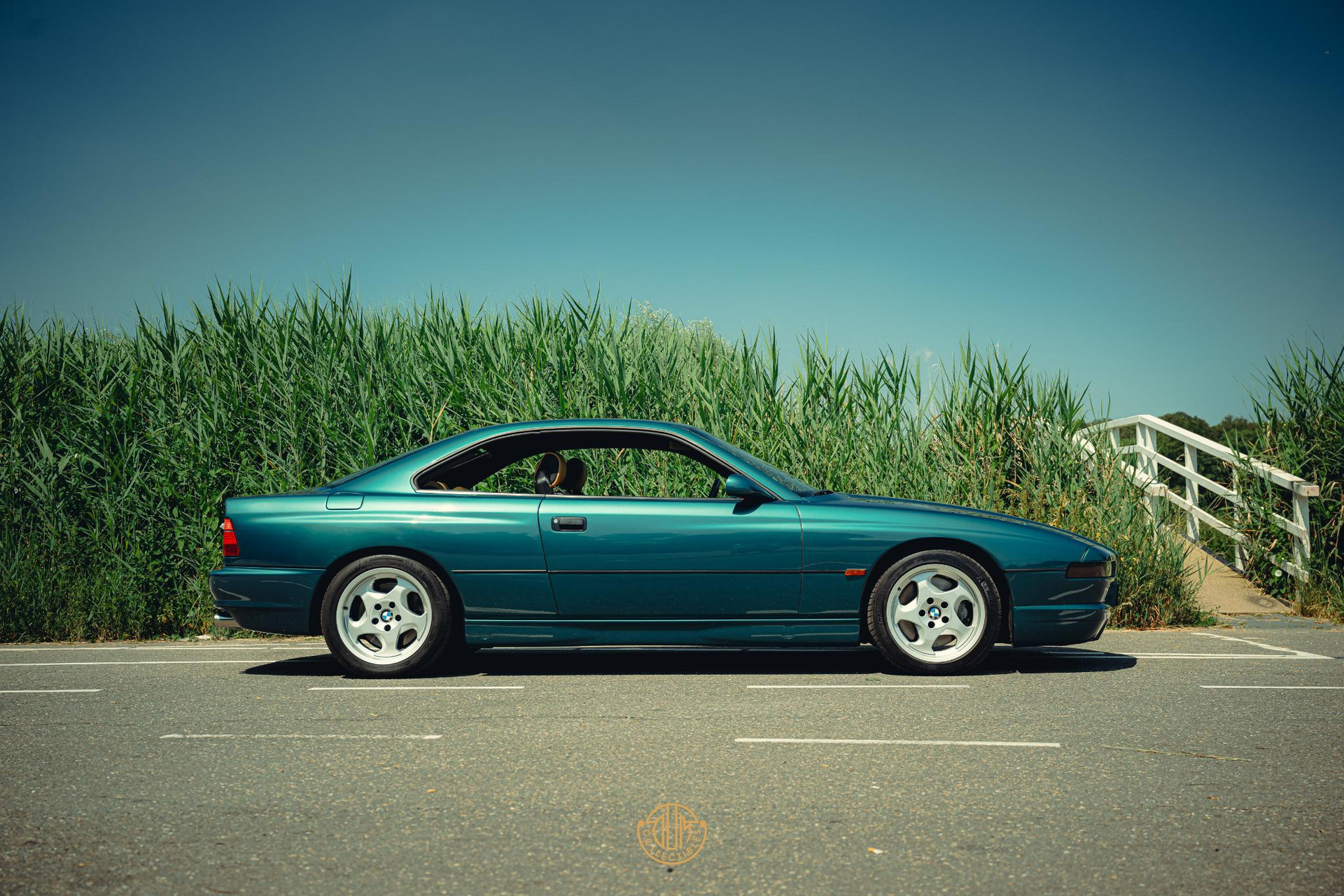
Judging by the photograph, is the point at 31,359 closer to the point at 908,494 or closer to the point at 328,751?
the point at 328,751

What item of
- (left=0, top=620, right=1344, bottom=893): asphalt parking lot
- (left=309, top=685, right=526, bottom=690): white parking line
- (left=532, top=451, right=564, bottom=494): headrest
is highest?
(left=532, top=451, right=564, bottom=494): headrest

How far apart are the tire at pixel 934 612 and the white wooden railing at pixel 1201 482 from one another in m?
3.86

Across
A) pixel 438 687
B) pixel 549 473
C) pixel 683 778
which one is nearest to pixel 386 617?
pixel 438 687

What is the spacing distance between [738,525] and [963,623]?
1.41m

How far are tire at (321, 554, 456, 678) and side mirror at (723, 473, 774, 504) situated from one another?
1.74 m

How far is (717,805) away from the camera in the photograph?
346 centimetres

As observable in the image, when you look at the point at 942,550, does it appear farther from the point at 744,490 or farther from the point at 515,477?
the point at 515,477

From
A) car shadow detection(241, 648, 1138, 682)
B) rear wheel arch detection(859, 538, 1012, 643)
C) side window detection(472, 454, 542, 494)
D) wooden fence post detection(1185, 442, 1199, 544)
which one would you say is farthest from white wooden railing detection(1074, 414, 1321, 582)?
side window detection(472, 454, 542, 494)

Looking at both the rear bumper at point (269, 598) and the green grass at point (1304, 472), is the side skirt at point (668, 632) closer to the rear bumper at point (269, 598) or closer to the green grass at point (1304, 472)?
the rear bumper at point (269, 598)

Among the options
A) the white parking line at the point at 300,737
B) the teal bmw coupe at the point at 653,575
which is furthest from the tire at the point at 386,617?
the white parking line at the point at 300,737

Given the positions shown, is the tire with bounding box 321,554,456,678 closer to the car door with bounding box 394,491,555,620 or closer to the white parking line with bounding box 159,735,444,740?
the car door with bounding box 394,491,555,620

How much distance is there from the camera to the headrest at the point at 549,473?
20.6 feet

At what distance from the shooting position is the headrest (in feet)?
20.6

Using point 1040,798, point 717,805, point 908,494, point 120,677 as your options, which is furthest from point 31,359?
point 1040,798
